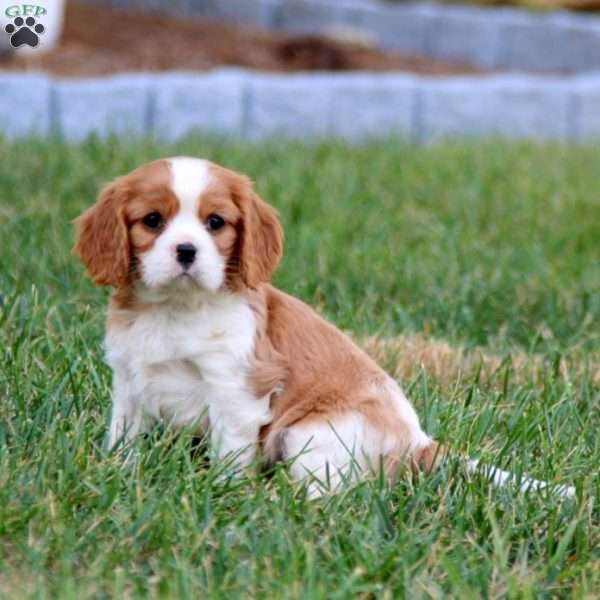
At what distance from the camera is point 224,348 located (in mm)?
3891

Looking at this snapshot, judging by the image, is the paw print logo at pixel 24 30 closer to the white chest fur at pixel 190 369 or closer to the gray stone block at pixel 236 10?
the white chest fur at pixel 190 369

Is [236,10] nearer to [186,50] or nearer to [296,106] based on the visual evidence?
[186,50]

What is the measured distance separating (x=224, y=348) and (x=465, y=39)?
9962 mm

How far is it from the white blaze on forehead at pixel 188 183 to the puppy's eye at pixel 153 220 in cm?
8

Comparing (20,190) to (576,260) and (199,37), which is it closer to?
(576,260)

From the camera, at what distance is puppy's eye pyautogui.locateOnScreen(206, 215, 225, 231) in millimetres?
3850

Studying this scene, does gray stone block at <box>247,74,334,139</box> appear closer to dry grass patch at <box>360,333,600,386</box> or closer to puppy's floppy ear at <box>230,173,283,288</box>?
dry grass patch at <box>360,333,600,386</box>

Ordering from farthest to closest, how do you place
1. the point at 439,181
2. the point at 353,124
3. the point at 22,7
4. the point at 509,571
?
the point at 353,124, the point at 439,181, the point at 22,7, the point at 509,571

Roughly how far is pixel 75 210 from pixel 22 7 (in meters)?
1.11

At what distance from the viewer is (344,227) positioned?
700 cm

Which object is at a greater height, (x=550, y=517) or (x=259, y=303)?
(x=259, y=303)

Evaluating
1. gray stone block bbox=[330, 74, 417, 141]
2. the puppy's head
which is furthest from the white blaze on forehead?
gray stone block bbox=[330, 74, 417, 141]

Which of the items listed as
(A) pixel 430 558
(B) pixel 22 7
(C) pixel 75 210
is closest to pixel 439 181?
(C) pixel 75 210

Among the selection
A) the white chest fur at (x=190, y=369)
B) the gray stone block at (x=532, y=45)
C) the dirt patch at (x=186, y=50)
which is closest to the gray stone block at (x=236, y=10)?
the dirt patch at (x=186, y=50)
